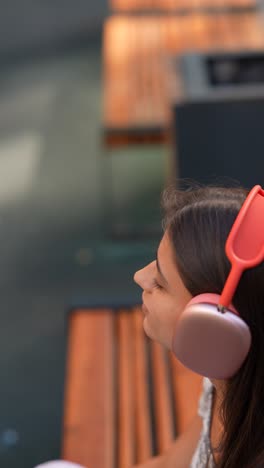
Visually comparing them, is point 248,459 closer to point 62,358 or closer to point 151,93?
point 62,358

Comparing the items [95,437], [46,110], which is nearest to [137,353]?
[95,437]

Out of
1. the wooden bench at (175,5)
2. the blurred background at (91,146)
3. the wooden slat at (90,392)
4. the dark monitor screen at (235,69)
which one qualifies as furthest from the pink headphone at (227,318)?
the wooden bench at (175,5)

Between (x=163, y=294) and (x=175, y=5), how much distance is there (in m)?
4.03

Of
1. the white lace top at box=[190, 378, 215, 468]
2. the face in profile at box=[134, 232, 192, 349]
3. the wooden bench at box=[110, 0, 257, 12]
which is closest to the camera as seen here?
the face in profile at box=[134, 232, 192, 349]

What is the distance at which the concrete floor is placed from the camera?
9.19 ft

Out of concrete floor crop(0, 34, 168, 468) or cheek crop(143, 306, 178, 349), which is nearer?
cheek crop(143, 306, 178, 349)

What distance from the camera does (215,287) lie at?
109 cm

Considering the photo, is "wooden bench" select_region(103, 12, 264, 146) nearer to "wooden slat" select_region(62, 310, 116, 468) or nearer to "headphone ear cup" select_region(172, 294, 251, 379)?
"wooden slat" select_region(62, 310, 116, 468)

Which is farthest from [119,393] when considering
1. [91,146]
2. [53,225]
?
[91,146]

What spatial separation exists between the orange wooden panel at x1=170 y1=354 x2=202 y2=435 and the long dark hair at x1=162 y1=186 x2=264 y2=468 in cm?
85

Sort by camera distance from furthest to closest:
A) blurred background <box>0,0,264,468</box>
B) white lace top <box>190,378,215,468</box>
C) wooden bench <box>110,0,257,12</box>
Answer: wooden bench <box>110,0,257,12</box>
blurred background <box>0,0,264,468</box>
white lace top <box>190,378,215,468</box>

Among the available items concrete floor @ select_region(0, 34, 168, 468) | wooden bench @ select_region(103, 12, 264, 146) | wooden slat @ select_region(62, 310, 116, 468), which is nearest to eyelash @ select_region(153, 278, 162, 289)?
wooden slat @ select_region(62, 310, 116, 468)

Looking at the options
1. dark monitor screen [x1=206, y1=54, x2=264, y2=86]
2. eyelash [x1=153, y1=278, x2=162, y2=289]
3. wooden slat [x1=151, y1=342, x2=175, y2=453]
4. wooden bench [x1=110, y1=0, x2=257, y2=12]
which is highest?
wooden bench [x1=110, y1=0, x2=257, y2=12]

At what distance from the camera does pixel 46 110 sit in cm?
489
